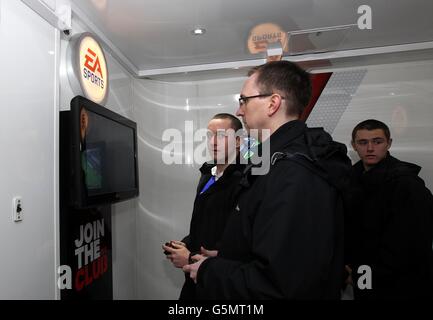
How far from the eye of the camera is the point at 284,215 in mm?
898

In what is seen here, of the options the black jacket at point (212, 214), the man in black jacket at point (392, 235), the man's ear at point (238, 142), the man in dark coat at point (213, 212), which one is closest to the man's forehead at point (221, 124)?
the man's ear at point (238, 142)

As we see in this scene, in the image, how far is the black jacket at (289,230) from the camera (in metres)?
0.88

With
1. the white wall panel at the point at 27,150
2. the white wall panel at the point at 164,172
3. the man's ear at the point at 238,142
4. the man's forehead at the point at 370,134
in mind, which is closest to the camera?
the white wall panel at the point at 27,150

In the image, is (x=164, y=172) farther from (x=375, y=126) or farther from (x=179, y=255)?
(x=375, y=126)

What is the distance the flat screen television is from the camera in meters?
1.57

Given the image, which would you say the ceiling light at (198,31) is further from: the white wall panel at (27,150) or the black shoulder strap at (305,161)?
the black shoulder strap at (305,161)

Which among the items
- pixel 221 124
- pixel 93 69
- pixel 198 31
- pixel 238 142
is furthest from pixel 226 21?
pixel 93 69

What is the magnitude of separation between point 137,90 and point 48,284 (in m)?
2.04

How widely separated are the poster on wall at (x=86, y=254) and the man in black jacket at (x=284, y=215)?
984 millimetres

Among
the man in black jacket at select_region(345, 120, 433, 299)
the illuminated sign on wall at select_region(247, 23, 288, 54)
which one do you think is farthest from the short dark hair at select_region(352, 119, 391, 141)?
the illuminated sign on wall at select_region(247, 23, 288, 54)

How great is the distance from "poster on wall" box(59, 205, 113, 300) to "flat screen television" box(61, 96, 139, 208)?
0.23 metres

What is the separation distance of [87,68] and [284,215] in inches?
67.9

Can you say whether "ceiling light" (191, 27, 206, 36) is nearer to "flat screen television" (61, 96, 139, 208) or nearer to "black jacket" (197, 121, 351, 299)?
"flat screen television" (61, 96, 139, 208)
